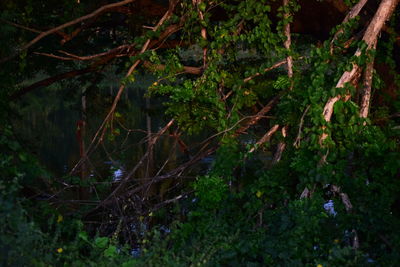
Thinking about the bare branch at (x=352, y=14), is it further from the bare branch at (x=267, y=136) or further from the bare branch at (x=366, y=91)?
the bare branch at (x=267, y=136)

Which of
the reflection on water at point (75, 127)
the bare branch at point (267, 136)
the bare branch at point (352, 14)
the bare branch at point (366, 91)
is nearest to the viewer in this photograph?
the bare branch at point (366, 91)

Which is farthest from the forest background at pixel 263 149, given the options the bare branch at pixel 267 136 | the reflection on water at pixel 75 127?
the reflection on water at pixel 75 127

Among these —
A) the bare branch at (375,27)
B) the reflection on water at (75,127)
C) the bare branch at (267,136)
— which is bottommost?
the reflection on water at (75,127)

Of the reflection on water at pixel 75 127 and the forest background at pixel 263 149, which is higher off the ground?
the forest background at pixel 263 149

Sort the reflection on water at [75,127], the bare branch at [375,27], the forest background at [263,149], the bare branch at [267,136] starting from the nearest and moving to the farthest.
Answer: the forest background at [263,149]
the bare branch at [375,27]
the bare branch at [267,136]
the reflection on water at [75,127]

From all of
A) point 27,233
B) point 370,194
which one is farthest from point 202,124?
point 27,233

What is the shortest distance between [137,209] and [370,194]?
119 inches

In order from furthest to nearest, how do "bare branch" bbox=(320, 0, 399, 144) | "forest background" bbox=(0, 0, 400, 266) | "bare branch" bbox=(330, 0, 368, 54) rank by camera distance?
"bare branch" bbox=(330, 0, 368, 54) → "bare branch" bbox=(320, 0, 399, 144) → "forest background" bbox=(0, 0, 400, 266)

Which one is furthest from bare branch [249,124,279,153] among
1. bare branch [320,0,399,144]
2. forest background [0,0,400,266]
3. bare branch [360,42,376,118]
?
bare branch [320,0,399,144]

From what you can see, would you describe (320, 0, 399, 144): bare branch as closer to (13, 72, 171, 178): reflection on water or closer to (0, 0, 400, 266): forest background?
(0, 0, 400, 266): forest background

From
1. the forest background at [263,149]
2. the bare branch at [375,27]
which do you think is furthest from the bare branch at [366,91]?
the bare branch at [375,27]

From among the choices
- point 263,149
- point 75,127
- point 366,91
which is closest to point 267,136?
point 263,149

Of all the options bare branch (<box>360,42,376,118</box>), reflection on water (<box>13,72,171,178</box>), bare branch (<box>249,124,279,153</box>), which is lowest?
reflection on water (<box>13,72,171,178</box>)

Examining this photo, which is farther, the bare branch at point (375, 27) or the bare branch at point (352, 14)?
the bare branch at point (352, 14)
